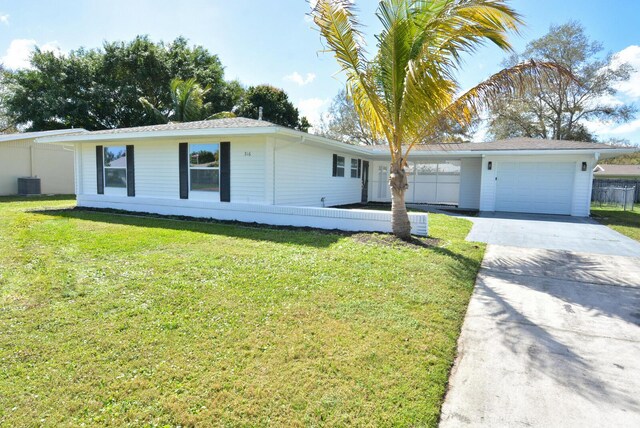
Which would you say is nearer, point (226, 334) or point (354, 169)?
point (226, 334)

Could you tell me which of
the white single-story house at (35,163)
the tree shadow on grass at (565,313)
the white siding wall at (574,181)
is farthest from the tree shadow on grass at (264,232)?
the white single-story house at (35,163)

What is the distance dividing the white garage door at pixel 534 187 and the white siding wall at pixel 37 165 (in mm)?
18898

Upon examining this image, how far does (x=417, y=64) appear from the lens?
257 inches

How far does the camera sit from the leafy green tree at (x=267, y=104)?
91.4 feet

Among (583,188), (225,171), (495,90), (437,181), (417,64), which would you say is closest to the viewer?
(417,64)

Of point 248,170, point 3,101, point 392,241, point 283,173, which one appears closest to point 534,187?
point 392,241

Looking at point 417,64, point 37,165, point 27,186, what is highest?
point 417,64

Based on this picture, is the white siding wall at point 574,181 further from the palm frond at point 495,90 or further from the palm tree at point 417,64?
the palm tree at point 417,64

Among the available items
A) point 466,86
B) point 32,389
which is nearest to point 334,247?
point 466,86

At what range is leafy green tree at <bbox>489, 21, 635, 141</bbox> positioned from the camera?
26141 millimetres

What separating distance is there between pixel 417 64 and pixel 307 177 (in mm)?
6271

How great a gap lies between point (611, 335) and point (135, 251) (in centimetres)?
667

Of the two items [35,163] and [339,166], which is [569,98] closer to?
[339,166]

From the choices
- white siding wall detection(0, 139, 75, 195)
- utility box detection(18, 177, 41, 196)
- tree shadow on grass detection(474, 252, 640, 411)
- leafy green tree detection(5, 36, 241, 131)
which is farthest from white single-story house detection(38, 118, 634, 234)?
leafy green tree detection(5, 36, 241, 131)
